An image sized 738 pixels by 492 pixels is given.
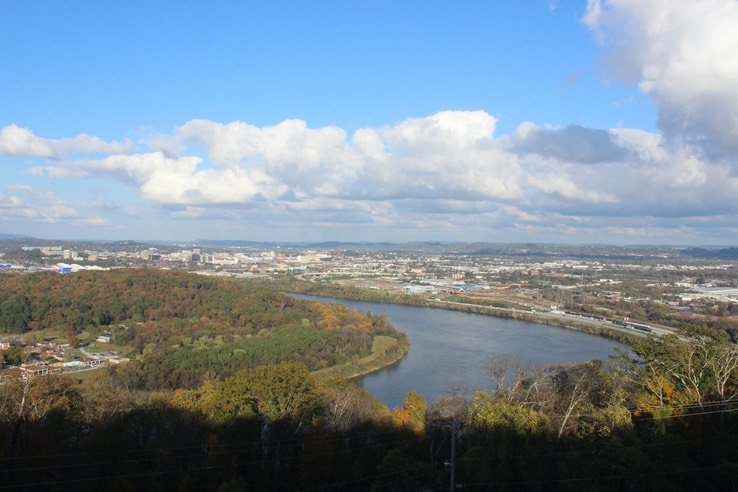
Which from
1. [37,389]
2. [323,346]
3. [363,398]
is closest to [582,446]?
[363,398]

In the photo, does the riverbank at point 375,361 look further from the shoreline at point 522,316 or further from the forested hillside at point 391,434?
the shoreline at point 522,316

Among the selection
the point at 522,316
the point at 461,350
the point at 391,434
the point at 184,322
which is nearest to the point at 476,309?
the point at 522,316

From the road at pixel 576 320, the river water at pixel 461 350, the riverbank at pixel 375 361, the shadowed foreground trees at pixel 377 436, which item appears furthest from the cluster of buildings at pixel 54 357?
the road at pixel 576 320

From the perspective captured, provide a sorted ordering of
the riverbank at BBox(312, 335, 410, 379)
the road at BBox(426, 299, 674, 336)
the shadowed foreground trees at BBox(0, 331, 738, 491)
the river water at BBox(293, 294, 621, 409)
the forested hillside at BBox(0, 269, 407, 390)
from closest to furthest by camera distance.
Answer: the shadowed foreground trees at BBox(0, 331, 738, 491), the river water at BBox(293, 294, 621, 409), the forested hillside at BBox(0, 269, 407, 390), the riverbank at BBox(312, 335, 410, 379), the road at BBox(426, 299, 674, 336)

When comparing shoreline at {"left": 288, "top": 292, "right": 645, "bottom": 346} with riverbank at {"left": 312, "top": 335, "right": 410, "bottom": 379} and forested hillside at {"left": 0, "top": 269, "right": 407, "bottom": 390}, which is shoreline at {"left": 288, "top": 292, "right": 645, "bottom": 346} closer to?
riverbank at {"left": 312, "top": 335, "right": 410, "bottom": 379}

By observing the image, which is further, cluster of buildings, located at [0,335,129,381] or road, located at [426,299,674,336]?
road, located at [426,299,674,336]

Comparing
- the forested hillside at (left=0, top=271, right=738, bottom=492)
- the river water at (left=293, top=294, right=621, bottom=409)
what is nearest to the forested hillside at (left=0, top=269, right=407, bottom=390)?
the river water at (left=293, top=294, right=621, bottom=409)

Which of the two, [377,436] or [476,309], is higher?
[377,436]

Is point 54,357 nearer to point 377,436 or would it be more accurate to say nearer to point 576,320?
point 377,436
